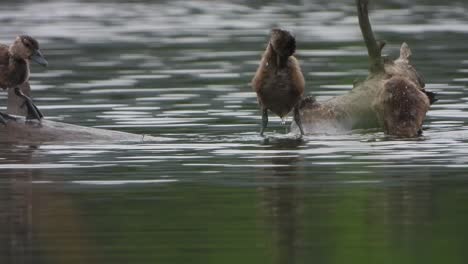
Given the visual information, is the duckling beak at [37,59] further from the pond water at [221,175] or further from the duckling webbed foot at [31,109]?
the pond water at [221,175]

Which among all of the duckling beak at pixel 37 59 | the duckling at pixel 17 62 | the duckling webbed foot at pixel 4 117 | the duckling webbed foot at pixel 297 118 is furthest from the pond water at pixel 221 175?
the duckling beak at pixel 37 59

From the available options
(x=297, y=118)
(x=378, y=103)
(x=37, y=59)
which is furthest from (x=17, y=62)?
(x=378, y=103)

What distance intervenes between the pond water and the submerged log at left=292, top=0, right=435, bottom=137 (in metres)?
0.23

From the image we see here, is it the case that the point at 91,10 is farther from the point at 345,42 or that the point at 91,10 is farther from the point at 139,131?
the point at 139,131

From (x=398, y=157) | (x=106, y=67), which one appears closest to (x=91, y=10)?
(x=106, y=67)

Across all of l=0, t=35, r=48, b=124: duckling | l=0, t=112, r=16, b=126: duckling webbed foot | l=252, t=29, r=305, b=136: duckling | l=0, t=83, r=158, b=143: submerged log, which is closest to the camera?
l=0, t=112, r=16, b=126: duckling webbed foot

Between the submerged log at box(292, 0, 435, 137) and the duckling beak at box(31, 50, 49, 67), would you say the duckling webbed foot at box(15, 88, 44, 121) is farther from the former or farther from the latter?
the submerged log at box(292, 0, 435, 137)

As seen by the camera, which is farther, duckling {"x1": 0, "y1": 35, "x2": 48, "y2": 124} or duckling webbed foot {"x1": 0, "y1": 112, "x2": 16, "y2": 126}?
duckling {"x1": 0, "y1": 35, "x2": 48, "y2": 124}

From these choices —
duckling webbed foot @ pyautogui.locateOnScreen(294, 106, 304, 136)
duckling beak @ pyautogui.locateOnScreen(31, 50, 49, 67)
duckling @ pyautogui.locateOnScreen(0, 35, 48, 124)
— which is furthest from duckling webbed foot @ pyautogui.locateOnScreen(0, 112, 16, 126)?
duckling webbed foot @ pyautogui.locateOnScreen(294, 106, 304, 136)

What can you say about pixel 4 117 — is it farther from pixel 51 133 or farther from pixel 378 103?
pixel 378 103

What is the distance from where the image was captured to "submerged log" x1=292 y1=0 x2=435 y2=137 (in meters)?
16.6

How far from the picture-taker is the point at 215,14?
39.4 m

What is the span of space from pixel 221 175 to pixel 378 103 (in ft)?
12.9

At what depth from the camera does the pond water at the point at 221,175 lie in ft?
33.3
